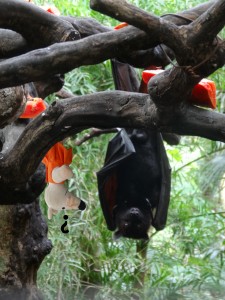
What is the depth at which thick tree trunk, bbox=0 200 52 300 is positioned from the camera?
216 cm

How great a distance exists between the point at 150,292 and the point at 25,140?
1.71 metres

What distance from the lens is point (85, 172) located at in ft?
11.6

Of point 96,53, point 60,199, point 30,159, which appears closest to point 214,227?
point 60,199

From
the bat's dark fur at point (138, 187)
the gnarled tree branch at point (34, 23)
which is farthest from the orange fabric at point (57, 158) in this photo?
the bat's dark fur at point (138, 187)

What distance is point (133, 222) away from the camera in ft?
9.36

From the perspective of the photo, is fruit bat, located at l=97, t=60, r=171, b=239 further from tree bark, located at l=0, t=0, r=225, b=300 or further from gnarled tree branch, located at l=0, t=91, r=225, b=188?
gnarled tree branch, located at l=0, t=91, r=225, b=188

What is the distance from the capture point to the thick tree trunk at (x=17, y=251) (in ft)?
7.10

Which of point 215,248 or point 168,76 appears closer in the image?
point 168,76

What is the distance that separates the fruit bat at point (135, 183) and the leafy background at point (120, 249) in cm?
51

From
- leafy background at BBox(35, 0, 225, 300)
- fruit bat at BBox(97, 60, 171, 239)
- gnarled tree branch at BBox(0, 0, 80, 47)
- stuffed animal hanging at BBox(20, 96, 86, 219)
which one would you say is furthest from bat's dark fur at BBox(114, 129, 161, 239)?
gnarled tree branch at BBox(0, 0, 80, 47)

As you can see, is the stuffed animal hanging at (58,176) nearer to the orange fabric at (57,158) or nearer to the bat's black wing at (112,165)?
the orange fabric at (57,158)

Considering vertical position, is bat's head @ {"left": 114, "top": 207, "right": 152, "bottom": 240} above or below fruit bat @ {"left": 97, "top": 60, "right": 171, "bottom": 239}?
below

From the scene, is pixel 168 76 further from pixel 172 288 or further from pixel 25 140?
pixel 172 288

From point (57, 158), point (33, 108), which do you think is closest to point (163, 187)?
point (57, 158)
